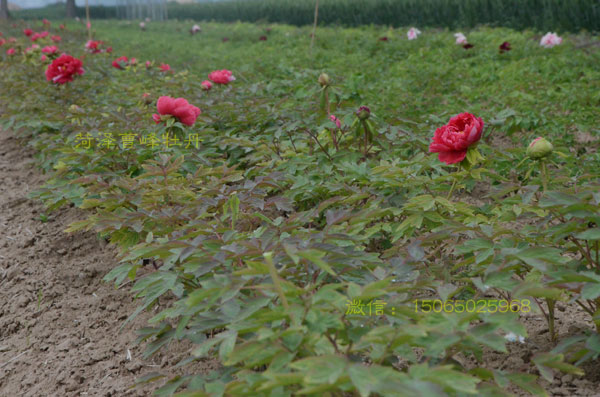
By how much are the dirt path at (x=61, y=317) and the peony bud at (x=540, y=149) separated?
1.12 meters

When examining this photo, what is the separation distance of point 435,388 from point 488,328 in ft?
0.81

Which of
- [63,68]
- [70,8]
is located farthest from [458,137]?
[70,8]

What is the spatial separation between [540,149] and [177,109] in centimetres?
155

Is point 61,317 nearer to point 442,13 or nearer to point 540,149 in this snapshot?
point 540,149

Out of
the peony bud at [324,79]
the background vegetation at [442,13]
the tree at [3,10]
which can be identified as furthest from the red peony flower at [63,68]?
the tree at [3,10]

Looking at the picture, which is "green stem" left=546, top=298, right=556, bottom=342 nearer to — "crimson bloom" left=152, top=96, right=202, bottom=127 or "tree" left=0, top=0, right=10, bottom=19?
"crimson bloom" left=152, top=96, right=202, bottom=127

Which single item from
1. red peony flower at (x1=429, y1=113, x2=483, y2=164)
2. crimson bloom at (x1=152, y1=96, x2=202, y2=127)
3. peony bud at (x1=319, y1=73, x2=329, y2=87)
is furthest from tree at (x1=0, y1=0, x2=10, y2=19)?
red peony flower at (x1=429, y1=113, x2=483, y2=164)

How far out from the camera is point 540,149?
1592 millimetres

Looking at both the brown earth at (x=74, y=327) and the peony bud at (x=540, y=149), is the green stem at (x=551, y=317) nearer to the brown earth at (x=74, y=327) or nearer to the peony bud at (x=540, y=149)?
the brown earth at (x=74, y=327)

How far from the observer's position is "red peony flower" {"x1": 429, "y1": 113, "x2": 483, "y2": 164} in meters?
1.65

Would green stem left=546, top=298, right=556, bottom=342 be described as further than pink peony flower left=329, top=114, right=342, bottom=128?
No

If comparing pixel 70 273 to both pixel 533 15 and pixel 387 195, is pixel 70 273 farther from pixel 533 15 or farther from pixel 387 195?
pixel 533 15

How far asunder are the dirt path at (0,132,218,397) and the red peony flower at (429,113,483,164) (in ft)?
3.15

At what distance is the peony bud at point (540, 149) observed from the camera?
1.59 metres
